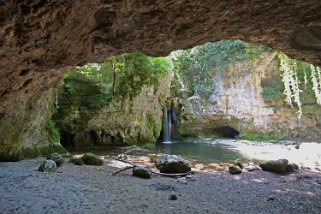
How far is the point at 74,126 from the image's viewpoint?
1539 cm

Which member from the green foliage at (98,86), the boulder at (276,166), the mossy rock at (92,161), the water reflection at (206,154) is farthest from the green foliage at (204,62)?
the mossy rock at (92,161)

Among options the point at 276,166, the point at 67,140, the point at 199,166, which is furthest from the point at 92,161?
the point at 67,140

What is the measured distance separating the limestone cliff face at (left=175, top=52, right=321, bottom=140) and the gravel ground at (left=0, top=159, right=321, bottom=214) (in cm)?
1464

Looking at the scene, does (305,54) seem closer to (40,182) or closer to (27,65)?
(27,65)

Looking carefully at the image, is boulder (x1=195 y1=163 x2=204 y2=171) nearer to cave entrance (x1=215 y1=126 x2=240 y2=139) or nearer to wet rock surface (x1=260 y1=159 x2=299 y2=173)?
wet rock surface (x1=260 y1=159 x2=299 y2=173)

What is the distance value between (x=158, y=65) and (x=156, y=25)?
37.9 feet

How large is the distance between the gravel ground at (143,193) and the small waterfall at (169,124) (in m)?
13.9

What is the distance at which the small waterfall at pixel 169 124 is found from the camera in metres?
22.2

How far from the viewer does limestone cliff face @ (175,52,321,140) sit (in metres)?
21.6

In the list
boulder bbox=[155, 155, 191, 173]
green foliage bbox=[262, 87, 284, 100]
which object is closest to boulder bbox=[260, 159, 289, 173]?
boulder bbox=[155, 155, 191, 173]

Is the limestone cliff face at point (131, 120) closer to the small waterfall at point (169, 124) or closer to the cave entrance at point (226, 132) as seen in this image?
the small waterfall at point (169, 124)

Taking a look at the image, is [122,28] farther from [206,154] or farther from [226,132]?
[226,132]

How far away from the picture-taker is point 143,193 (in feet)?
18.9

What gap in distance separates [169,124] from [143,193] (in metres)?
17.0
